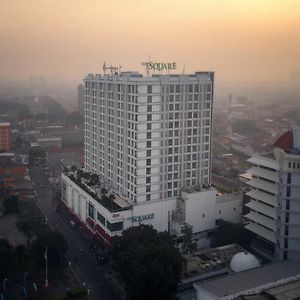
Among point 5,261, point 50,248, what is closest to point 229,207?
point 50,248

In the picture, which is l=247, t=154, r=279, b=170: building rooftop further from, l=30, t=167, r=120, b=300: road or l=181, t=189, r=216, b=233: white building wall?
l=30, t=167, r=120, b=300: road

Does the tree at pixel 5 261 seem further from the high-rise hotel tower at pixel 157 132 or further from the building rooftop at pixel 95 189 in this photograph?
the high-rise hotel tower at pixel 157 132

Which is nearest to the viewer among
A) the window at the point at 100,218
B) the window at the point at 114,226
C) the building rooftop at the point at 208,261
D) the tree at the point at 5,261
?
the tree at the point at 5,261

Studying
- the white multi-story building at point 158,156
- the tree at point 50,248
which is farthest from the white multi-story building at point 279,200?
the tree at point 50,248

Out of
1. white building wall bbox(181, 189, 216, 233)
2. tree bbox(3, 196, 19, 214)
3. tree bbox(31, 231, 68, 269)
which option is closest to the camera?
tree bbox(31, 231, 68, 269)

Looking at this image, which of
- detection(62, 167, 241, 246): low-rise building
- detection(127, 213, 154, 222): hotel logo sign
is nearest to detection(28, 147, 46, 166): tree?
detection(62, 167, 241, 246): low-rise building

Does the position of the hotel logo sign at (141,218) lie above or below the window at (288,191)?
below
